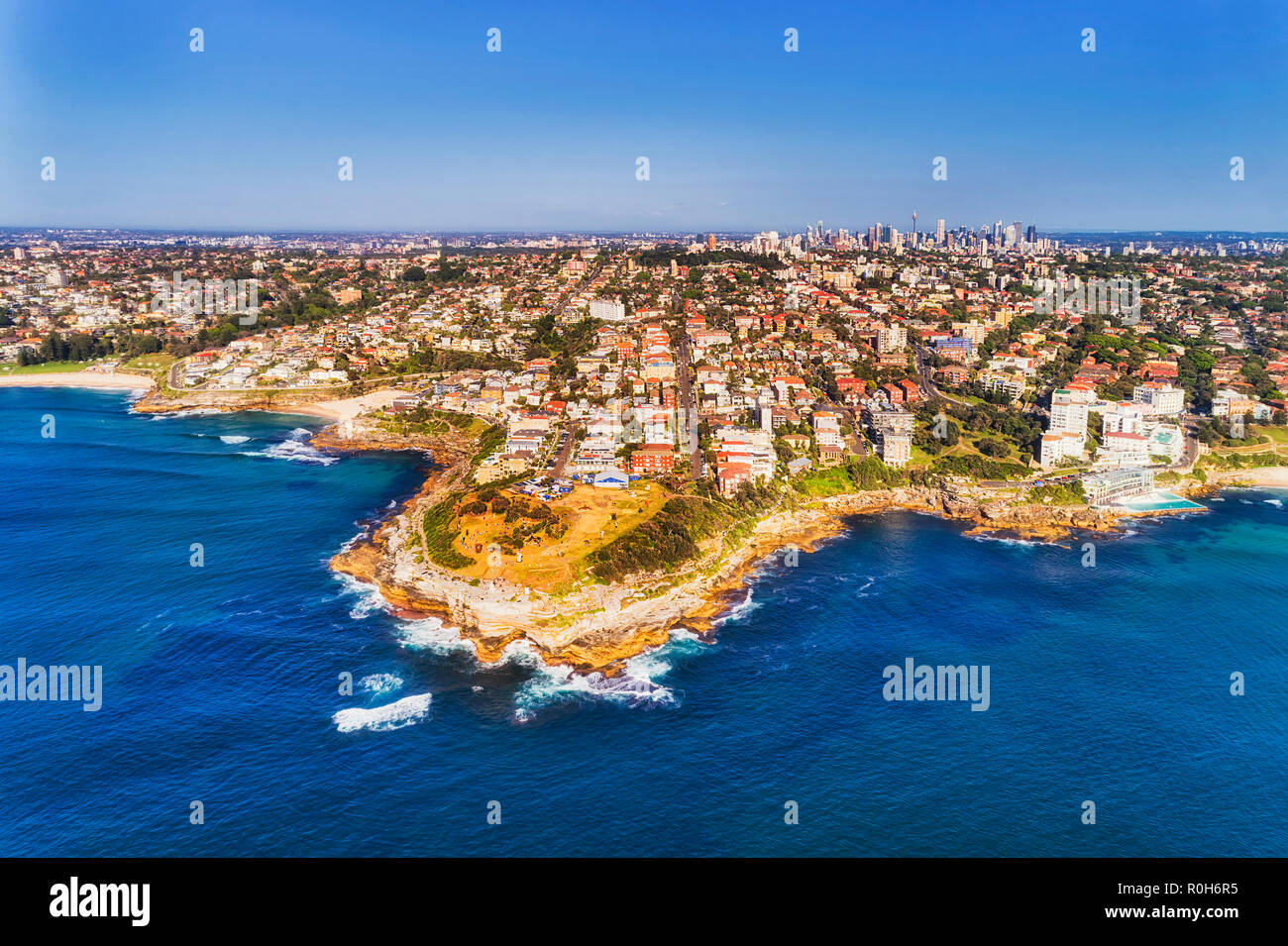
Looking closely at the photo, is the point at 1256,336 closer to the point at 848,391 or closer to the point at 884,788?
the point at 848,391

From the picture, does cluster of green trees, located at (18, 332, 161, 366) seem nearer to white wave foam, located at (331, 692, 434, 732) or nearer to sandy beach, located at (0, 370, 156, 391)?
sandy beach, located at (0, 370, 156, 391)

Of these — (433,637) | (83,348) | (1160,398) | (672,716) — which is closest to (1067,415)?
(1160,398)

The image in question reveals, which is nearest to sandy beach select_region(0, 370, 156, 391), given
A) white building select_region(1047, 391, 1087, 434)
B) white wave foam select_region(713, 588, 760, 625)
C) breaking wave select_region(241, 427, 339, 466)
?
breaking wave select_region(241, 427, 339, 466)

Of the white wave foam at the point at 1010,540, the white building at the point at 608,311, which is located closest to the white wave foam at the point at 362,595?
the white wave foam at the point at 1010,540

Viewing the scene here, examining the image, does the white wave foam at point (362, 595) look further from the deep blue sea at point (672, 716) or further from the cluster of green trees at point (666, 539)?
the cluster of green trees at point (666, 539)

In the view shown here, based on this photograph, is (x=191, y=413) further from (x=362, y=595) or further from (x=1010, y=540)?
(x=1010, y=540)

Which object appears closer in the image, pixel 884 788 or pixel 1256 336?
pixel 884 788

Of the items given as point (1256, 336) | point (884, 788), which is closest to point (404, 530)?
point (884, 788)
